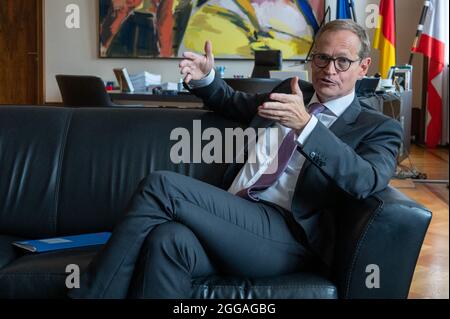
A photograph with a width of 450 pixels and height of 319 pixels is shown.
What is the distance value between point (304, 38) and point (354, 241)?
6.11 m

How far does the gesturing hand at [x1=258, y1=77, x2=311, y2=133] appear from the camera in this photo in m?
1.78

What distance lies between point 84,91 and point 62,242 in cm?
253

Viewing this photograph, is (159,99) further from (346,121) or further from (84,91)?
(346,121)

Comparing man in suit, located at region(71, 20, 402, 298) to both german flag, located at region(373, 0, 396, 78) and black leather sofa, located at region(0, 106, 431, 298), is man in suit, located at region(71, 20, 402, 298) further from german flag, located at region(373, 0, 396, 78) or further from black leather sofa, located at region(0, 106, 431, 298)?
german flag, located at region(373, 0, 396, 78)

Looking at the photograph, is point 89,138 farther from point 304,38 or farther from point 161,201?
point 304,38

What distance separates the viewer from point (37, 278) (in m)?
1.88

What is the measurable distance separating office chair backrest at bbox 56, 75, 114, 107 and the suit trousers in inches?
105

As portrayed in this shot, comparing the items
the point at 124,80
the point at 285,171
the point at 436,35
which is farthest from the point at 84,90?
the point at 436,35

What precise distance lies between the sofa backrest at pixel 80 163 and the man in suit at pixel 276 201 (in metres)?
0.38

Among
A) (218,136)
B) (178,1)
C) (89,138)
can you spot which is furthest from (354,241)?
(178,1)

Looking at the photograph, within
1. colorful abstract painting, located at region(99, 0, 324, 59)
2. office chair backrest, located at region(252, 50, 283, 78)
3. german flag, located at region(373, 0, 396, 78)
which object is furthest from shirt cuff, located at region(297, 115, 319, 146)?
colorful abstract painting, located at region(99, 0, 324, 59)

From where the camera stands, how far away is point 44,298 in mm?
1881

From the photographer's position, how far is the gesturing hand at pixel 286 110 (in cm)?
178

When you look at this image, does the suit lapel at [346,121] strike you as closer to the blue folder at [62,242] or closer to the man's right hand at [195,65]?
the man's right hand at [195,65]
